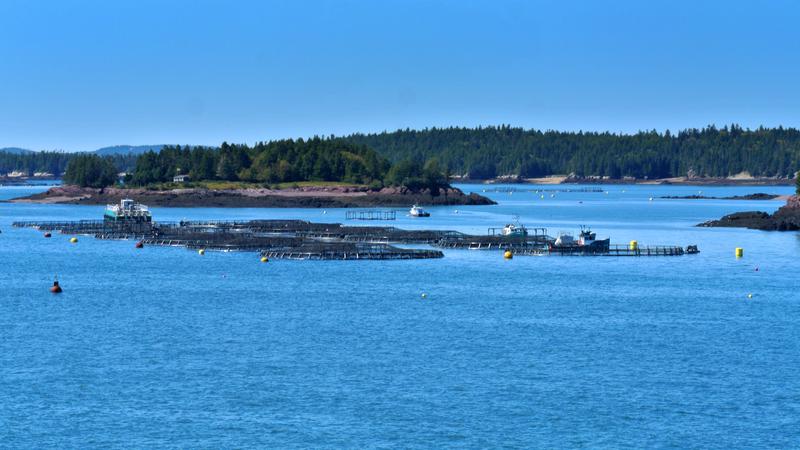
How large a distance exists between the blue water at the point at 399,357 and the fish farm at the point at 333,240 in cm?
1143

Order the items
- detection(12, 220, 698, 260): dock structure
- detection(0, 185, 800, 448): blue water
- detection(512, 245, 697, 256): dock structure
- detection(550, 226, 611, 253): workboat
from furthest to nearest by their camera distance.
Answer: detection(550, 226, 611, 253): workboat, detection(512, 245, 697, 256): dock structure, detection(12, 220, 698, 260): dock structure, detection(0, 185, 800, 448): blue water

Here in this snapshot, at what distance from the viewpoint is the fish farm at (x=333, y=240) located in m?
128

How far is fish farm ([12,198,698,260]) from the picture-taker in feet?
421

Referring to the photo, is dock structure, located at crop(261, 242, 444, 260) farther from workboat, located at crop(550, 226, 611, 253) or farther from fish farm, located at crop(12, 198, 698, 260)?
workboat, located at crop(550, 226, 611, 253)

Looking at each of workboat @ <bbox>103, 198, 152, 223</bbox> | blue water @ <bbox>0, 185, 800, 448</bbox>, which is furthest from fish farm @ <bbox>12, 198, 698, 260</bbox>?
blue water @ <bbox>0, 185, 800, 448</bbox>

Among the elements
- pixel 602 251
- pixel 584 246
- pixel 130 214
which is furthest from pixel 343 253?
pixel 130 214

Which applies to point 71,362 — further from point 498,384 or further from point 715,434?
point 715,434

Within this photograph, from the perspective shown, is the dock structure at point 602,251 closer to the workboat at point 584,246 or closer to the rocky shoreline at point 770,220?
the workboat at point 584,246

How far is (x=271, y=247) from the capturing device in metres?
134

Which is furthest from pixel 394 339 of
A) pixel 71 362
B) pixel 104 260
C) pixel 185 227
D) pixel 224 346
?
pixel 185 227

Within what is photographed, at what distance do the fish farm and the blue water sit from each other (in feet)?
37.5

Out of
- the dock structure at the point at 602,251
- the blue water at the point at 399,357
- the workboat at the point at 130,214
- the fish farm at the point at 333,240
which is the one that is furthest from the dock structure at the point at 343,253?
the workboat at the point at 130,214

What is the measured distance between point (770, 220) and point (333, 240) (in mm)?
71546

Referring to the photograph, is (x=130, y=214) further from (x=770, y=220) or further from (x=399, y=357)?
(x=399, y=357)
